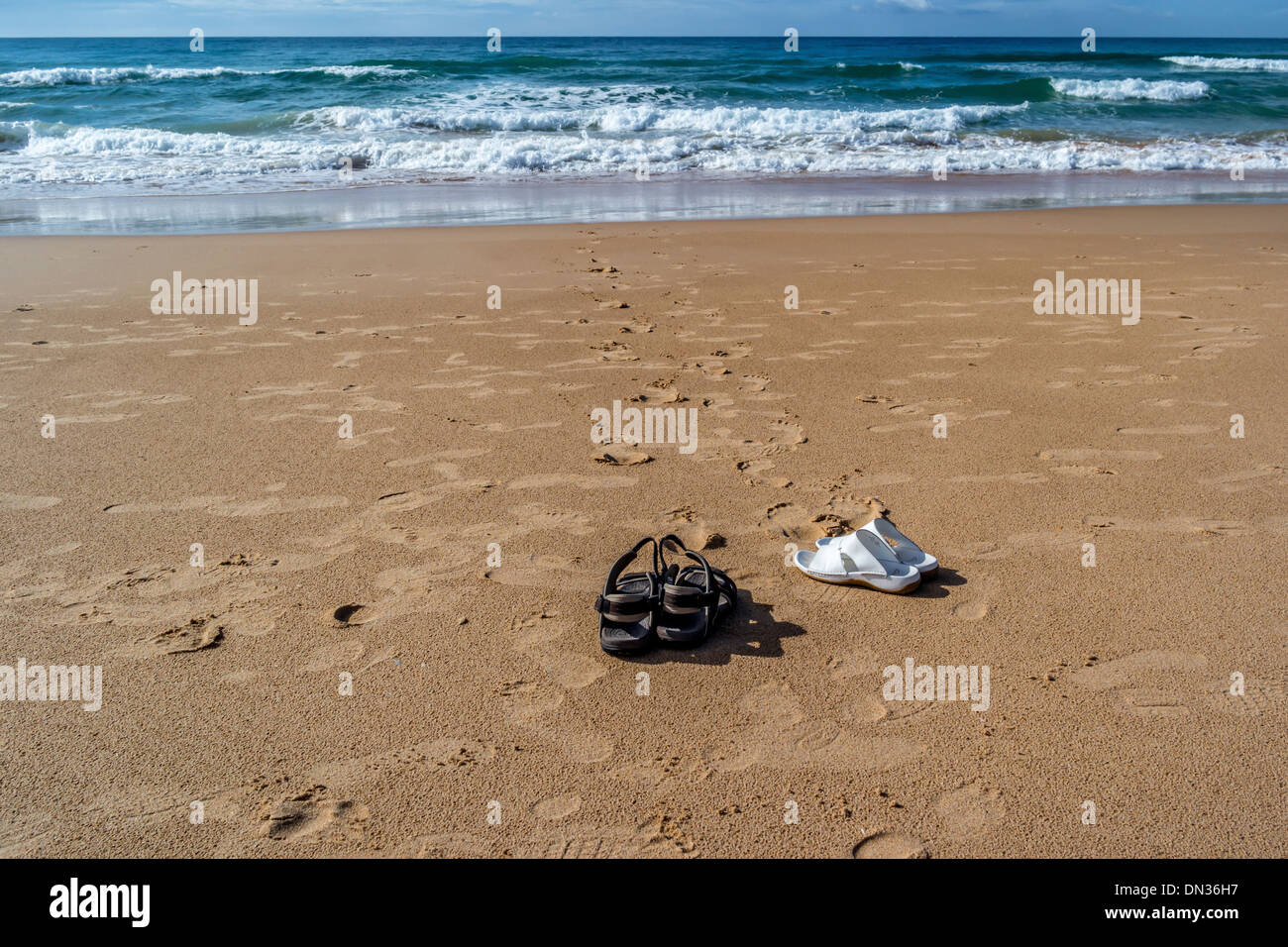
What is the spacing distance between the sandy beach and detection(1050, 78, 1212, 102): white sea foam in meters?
21.9

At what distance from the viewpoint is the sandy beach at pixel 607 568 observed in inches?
84.0

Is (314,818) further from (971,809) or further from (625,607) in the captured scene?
(971,809)

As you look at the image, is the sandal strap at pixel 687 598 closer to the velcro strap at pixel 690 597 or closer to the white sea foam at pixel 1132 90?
the velcro strap at pixel 690 597

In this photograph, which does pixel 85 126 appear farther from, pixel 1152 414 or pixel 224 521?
pixel 1152 414

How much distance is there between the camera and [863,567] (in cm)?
301

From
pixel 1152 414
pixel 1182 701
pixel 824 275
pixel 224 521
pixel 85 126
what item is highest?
pixel 85 126

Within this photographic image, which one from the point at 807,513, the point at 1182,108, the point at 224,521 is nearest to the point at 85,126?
the point at 224,521

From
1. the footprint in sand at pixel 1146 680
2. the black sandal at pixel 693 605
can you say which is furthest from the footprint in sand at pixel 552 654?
the footprint in sand at pixel 1146 680

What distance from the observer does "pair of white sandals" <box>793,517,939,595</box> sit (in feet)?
9.80

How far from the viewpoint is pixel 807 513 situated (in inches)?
141

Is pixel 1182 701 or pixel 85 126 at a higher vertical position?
pixel 85 126
